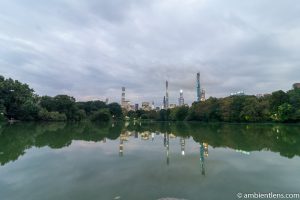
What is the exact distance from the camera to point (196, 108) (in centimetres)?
7044

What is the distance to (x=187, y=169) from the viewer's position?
29.0 feet

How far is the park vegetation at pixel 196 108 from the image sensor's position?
4612 cm

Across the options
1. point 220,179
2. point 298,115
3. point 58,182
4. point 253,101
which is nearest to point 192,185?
point 220,179

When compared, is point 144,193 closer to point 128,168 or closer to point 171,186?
point 171,186

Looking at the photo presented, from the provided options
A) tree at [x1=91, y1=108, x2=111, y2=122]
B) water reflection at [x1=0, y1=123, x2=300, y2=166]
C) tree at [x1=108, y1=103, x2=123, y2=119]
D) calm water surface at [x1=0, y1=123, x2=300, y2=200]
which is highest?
tree at [x1=108, y1=103, x2=123, y2=119]

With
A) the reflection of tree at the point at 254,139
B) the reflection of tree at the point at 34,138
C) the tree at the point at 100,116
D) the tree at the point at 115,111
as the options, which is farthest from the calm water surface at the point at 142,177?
the tree at the point at 115,111

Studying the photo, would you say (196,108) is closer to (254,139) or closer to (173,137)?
(173,137)

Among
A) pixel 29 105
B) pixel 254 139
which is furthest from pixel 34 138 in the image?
pixel 29 105

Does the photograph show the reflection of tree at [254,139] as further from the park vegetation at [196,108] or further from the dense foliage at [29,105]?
the dense foliage at [29,105]

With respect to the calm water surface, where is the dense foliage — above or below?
above

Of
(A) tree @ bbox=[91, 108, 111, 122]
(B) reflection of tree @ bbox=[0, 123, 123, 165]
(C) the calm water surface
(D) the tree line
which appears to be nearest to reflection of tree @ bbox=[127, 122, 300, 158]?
(C) the calm water surface

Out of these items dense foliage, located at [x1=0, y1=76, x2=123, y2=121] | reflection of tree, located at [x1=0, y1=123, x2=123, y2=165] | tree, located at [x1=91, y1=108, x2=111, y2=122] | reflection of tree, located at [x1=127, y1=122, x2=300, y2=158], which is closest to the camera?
reflection of tree, located at [x1=0, y1=123, x2=123, y2=165]

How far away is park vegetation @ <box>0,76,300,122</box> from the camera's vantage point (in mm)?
46125

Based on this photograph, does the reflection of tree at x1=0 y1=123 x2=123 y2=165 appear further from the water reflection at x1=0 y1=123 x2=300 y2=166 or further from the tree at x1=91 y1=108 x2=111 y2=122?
the tree at x1=91 y1=108 x2=111 y2=122
